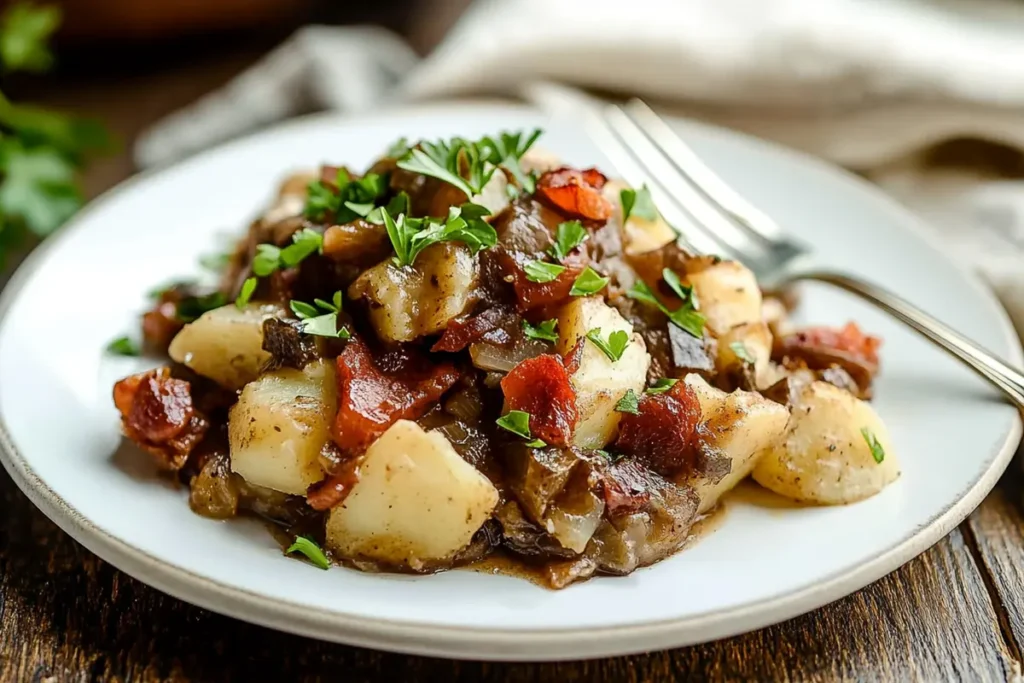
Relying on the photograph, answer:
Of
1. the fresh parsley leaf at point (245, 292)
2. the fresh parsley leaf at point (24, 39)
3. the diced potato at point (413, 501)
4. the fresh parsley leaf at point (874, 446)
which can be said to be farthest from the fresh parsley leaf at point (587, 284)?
the fresh parsley leaf at point (24, 39)

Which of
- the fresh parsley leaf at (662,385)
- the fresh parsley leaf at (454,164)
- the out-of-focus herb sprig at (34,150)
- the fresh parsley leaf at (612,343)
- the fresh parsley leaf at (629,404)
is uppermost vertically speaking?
the fresh parsley leaf at (454,164)

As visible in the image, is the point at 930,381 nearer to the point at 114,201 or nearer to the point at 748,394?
the point at 748,394

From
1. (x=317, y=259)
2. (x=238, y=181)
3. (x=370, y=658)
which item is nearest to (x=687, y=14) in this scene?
(x=238, y=181)

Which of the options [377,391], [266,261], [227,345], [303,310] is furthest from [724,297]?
[227,345]

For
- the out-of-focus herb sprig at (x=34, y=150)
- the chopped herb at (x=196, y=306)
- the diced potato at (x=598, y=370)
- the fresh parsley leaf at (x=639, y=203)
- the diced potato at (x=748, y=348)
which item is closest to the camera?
the diced potato at (x=598, y=370)

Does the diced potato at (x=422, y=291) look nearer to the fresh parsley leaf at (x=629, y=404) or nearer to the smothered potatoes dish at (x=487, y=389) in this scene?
the smothered potatoes dish at (x=487, y=389)
